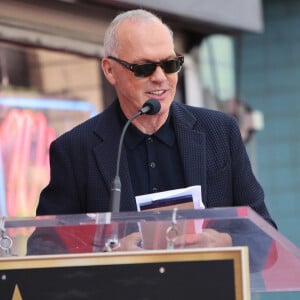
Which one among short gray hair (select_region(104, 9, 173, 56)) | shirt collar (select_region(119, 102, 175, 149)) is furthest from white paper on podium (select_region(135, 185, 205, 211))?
short gray hair (select_region(104, 9, 173, 56))

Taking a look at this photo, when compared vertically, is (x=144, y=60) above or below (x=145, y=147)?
above

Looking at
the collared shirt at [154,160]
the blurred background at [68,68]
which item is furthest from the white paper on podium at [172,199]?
the blurred background at [68,68]

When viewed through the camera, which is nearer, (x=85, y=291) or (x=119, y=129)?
(x=85, y=291)

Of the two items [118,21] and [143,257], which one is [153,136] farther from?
[143,257]

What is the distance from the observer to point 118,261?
8.32 ft

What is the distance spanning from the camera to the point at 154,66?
335cm

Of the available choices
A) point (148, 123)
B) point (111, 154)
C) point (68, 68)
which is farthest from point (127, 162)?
point (68, 68)

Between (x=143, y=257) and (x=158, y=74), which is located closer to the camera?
(x=143, y=257)

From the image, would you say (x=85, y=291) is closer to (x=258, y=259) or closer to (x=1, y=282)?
(x=1, y=282)

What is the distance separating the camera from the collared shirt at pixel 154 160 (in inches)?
139

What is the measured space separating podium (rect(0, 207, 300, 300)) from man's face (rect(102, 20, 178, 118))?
2.91ft

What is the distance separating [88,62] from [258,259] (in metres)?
5.14

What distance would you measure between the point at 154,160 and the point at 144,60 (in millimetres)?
398

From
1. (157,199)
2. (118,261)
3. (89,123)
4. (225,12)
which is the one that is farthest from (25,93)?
(118,261)
